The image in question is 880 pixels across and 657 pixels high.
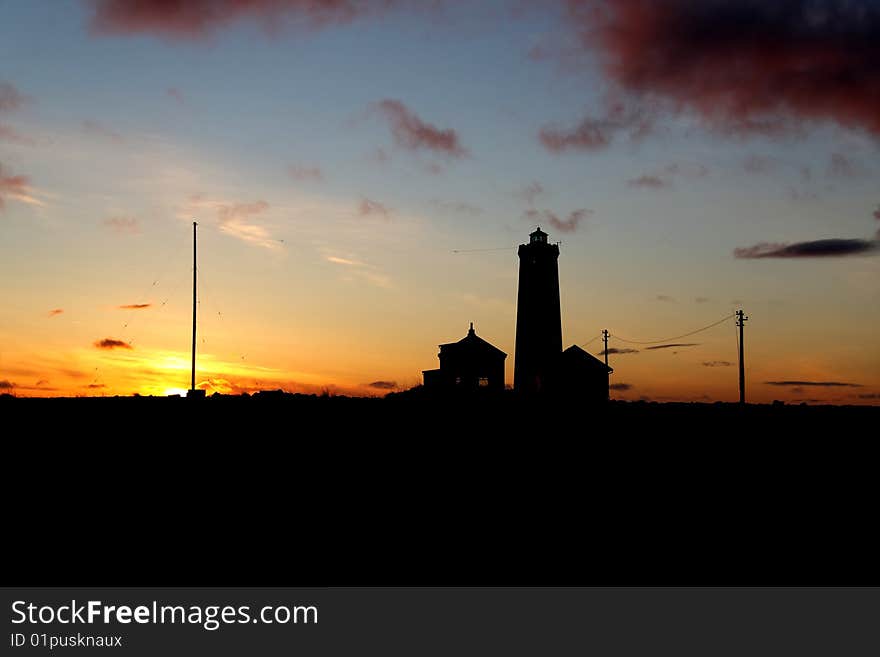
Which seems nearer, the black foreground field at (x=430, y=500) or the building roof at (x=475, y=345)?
the black foreground field at (x=430, y=500)

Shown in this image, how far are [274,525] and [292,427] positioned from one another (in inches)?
346

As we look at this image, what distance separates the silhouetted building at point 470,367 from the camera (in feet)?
174

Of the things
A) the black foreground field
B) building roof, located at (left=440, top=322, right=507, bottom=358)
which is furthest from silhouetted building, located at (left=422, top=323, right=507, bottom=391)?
the black foreground field

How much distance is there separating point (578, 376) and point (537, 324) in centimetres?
455

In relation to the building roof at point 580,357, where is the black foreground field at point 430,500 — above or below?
below

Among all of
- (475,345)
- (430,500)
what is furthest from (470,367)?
(430,500)

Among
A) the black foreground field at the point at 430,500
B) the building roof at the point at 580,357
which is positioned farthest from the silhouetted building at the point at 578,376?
the black foreground field at the point at 430,500

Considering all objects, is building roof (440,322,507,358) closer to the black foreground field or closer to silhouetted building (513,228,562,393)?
silhouetted building (513,228,562,393)

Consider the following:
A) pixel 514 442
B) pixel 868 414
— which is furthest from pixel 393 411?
pixel 868 414

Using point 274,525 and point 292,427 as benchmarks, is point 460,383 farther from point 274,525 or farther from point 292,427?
point 274,525

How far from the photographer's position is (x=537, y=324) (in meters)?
52.7

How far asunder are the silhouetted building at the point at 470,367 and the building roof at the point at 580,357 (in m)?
3.94

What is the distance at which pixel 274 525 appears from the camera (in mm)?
15656

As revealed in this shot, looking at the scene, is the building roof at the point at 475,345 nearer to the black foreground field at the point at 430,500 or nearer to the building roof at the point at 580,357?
the building roof at the point at 580,357
